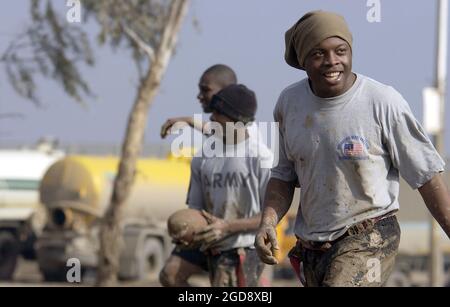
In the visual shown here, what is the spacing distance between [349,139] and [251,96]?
2.75 metres

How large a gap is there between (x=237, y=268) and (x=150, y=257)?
51.7ft

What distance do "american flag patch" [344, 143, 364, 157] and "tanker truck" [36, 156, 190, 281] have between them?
17.2m

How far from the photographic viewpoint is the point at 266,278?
8.41 metres

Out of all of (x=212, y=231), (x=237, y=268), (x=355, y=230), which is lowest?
(x=237, y=268)

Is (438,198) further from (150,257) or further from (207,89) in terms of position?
(150,257)

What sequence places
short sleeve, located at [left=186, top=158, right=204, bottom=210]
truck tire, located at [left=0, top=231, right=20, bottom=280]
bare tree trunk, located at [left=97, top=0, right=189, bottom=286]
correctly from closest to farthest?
short sleeve, located at [left=186, top=158, right=204, bottom=210] → bare tree trunk, located at [left=97, top=0, right=189, bottom=286] → truck tire, located at [left=0, top=231, right=20, bottom=280]

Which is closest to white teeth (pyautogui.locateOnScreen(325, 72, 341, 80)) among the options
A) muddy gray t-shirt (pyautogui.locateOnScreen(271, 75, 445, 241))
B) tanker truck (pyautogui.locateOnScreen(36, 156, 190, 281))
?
muddy gray t-shirt (pyautogui.locateOnScreen(271, 75, 445, 241))

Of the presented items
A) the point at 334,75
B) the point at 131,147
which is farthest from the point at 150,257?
the point at 334,75

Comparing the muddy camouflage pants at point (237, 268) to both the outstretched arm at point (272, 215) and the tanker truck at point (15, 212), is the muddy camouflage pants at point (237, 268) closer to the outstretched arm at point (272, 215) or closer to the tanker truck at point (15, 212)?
the outstretched arm at point (272, 215)

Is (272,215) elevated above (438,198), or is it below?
below

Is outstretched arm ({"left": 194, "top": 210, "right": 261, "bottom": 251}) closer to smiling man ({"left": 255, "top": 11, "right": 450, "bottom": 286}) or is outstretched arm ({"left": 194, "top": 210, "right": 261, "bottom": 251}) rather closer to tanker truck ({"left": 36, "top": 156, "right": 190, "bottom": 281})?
smiling man ({"left": 255, "top": 11, "right": 450, "bottom": 286})

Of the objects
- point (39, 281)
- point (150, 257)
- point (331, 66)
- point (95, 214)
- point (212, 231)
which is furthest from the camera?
point (39, 281)

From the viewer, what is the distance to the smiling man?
5.52 metres

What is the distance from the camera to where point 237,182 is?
806 centimetres
